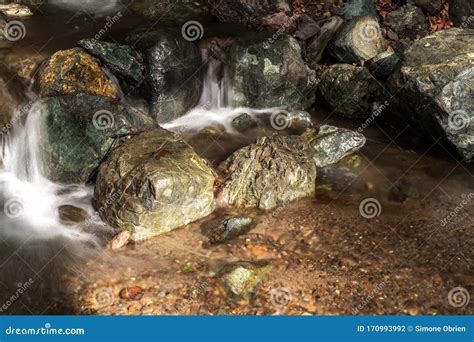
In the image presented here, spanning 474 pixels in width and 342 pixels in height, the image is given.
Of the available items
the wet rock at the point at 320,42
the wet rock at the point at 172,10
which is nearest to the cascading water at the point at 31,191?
the wet rock at the point at 172,10

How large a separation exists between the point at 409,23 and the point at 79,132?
388 inches

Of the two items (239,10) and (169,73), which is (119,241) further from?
(239,10)

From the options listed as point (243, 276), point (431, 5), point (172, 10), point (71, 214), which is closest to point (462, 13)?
point (431, 5)

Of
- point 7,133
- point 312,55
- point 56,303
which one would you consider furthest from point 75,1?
point 56,303

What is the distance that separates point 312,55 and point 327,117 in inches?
82.5

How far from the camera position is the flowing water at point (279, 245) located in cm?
655

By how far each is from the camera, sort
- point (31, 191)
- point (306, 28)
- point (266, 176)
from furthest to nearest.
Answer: point (306, 28)
point (31, 191)
point (266, 176)

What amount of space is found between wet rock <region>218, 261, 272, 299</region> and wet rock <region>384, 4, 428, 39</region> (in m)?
9.80

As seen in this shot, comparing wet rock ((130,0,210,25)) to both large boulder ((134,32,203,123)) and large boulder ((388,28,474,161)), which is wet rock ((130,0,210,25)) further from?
large boulder ((388,28,474,161))

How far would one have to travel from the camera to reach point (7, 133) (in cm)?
951

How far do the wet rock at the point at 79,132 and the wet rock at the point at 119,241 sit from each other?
6.08 feet

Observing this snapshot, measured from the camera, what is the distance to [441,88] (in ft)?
31.7

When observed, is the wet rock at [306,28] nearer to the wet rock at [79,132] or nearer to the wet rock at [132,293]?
the wet rock at [79,132]

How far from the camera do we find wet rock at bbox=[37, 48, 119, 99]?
977 centimetres
